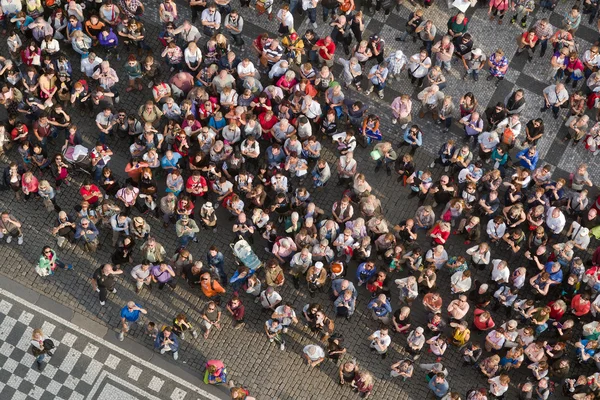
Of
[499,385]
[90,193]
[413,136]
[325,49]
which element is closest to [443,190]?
[413,136]

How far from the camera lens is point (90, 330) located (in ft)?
88.7

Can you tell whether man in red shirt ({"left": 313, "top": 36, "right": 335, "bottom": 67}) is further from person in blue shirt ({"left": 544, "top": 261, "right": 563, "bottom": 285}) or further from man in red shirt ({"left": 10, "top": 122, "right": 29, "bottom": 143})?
person in blue shirt ({"left": 544, "top": 261, "right": 563, "bottom": 285})

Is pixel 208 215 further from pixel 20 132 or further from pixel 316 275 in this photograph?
pixel 20 132

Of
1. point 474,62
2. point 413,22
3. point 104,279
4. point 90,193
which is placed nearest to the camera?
point 104,279

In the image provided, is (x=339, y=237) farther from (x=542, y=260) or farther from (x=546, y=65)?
(x=546, y=65)

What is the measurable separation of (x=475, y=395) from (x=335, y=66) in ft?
37.6

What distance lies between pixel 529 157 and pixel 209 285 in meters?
9.74

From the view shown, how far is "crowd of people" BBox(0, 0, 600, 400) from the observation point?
2639cm

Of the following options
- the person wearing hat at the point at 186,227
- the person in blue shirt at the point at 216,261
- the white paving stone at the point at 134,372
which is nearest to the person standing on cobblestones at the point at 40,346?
the white paving stone at the point at 134,372

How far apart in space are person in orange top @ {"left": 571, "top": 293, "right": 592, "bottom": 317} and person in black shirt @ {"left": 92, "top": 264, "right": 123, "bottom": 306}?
39.6 feet

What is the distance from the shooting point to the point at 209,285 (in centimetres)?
2659

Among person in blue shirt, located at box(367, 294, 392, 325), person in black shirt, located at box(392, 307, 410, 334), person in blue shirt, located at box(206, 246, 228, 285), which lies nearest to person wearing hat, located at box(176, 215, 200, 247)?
person in blue shirt, located at box(206, 246, 228, 285)

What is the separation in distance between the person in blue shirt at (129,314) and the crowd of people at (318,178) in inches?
2.6

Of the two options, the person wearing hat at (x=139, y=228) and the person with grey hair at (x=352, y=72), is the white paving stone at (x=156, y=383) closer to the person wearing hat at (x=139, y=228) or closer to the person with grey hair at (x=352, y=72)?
the person wearing hat at (x=139, y=228)
